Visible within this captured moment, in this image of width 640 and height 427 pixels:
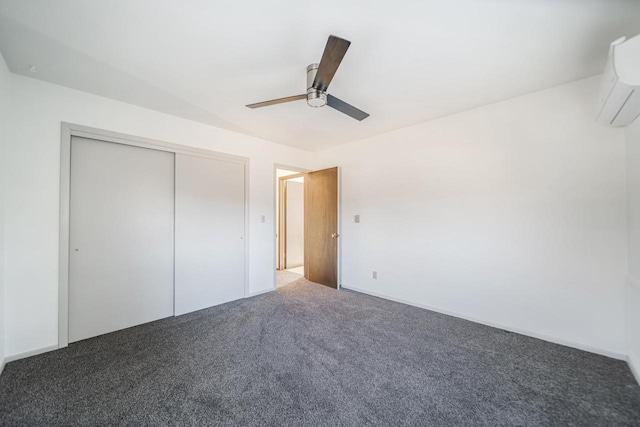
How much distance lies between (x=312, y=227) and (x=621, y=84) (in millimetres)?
3769

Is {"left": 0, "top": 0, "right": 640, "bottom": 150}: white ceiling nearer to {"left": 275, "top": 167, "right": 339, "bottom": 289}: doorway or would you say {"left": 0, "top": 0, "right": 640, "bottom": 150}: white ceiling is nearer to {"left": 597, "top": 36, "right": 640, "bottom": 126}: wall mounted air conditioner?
{"left": 597, "top": 36, "right": 640, "bottom": 126}: wall mounted air conditioner

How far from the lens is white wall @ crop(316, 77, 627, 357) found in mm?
2139

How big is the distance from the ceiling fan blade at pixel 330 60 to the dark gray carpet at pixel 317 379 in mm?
2230

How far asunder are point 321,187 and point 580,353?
11.8 ft

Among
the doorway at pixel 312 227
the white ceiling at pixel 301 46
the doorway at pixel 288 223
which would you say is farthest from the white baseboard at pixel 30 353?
the doorway at pixel 288 223

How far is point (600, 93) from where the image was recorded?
A: 1872 millimetres

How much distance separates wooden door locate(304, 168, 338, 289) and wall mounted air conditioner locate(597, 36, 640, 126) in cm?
293

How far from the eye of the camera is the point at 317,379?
183 centimetres

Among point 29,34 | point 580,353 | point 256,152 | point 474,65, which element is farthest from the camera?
point 256,152

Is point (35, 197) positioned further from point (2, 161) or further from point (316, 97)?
point (316, 97)

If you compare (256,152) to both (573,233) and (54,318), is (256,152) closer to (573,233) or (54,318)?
(54,318)

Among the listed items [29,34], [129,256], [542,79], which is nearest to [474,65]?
[542,79]

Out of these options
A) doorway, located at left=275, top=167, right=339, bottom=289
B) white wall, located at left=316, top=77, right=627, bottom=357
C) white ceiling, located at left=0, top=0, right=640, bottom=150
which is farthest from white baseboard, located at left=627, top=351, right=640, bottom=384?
doorway, located at left=275, top=167, right=339, bottom=289

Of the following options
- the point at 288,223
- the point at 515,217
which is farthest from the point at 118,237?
the point at 515,217
